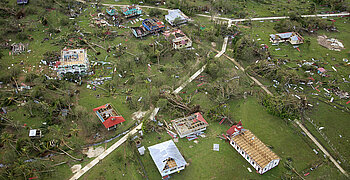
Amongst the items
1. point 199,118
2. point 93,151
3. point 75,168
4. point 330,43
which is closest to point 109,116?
point 93,151

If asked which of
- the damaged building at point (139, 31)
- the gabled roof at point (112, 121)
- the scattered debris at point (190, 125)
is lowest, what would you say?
the scattered debris at point (190, 125)

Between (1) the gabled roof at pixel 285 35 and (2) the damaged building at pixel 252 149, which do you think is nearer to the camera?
(2) the damaged building at pixel 252 149

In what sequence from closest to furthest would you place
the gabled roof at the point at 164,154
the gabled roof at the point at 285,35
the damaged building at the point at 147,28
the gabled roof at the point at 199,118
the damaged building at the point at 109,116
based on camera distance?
the gabled roof at the point at 164,154 → the damaged building at the point at 109,116 → the gabled roof at the point at 199,118 → the damaged building at the point at 147,28 → the gabled roof at the point at 285,35

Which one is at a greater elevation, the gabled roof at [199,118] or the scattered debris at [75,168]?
the gabled roof at [199,118]

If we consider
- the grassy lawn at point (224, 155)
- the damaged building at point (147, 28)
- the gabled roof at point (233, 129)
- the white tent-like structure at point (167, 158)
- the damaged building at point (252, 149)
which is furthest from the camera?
the damaged building at point (147, 28)

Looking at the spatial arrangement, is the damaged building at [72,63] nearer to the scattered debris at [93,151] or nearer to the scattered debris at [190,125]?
the scattered debris at [93,151]

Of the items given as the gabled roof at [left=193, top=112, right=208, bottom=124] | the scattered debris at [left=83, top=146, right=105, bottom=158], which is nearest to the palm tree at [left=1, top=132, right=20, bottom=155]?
the scattered debris at [left=83, top=146, right=105, bottom=158]

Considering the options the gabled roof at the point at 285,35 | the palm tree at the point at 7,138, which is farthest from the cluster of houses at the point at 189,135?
the gabled roof at the point at 285,35

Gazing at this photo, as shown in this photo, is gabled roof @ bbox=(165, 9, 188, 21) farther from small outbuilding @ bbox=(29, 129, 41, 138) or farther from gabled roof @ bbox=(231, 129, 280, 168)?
small outbuilding @ bbox=(29, 129, 41, 138)

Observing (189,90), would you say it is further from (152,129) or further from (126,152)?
(126,152)
